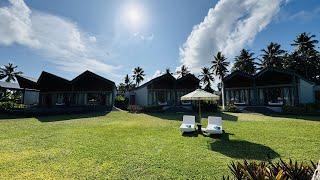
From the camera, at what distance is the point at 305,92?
2695cm

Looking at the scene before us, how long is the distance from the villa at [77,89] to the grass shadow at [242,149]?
78.3 ft

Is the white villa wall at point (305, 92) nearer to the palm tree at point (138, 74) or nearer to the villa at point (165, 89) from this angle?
the villa at point (165, 89)

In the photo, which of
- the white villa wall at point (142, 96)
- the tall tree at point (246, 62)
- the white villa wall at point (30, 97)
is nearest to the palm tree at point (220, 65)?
the tall tree at point (246, 62)

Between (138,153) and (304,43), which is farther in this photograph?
(304,43)

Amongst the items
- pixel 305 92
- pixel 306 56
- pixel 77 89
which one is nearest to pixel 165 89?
pixel 77 89

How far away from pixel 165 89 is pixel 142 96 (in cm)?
376

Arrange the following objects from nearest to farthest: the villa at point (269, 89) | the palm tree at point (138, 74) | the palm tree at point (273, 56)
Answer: the villa at point (269, 89)
the palm tree at point (273, 56)
the palm tree at point (138, 74)

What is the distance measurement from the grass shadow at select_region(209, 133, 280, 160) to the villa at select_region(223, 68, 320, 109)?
63.3ft

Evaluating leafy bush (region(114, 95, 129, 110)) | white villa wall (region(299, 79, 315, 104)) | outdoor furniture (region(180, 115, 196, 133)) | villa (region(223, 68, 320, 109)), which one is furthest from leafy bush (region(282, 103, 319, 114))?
leafy bush (region(114, 95, 129, 110))

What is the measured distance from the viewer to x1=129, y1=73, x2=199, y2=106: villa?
32.5 metres

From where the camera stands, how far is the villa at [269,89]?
2610 cm

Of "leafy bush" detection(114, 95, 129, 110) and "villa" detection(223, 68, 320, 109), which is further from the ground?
"villa" detection(223, 68, 320, 109)

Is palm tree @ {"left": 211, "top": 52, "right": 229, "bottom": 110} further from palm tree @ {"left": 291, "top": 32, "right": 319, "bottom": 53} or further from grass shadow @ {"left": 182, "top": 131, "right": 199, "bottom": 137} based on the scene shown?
grass shadow @ {"left": 182, "top": 131, "right": 199, "bottom": 137}

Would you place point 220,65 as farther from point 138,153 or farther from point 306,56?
point 138,153
